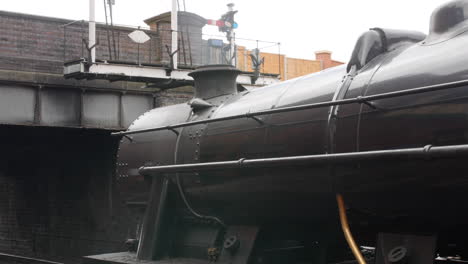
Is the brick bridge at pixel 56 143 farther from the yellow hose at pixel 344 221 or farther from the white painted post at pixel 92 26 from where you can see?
the yellow hose at pixel 344 221

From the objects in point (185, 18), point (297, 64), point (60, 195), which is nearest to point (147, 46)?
point (185, 18)

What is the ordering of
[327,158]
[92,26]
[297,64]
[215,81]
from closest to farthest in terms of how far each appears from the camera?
[327,158]
[215,81]
[92,26]
[297,64]

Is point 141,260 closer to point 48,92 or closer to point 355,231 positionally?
point 355,231

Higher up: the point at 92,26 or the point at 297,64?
the point at 297,64

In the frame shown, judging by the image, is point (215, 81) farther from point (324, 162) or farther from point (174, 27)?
point (174, 27)

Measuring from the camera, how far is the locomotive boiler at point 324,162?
4.24 m

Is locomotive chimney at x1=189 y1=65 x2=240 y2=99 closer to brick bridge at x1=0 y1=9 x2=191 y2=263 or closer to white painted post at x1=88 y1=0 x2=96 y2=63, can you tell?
white painted post at x1=88 y1=0 x2=96 y2=63

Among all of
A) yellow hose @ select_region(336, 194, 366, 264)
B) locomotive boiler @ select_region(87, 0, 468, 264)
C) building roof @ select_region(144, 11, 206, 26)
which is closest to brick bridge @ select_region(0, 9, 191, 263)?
building roof @ select_region(144, 11, 206, 26)

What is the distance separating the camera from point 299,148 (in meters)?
5.27

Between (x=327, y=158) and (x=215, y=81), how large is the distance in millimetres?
3048

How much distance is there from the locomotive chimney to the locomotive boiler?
17 mm

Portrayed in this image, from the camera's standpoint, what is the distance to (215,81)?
24.8 ft

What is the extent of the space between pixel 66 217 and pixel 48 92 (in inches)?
222

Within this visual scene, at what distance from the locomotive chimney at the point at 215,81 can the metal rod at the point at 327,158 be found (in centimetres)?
119
